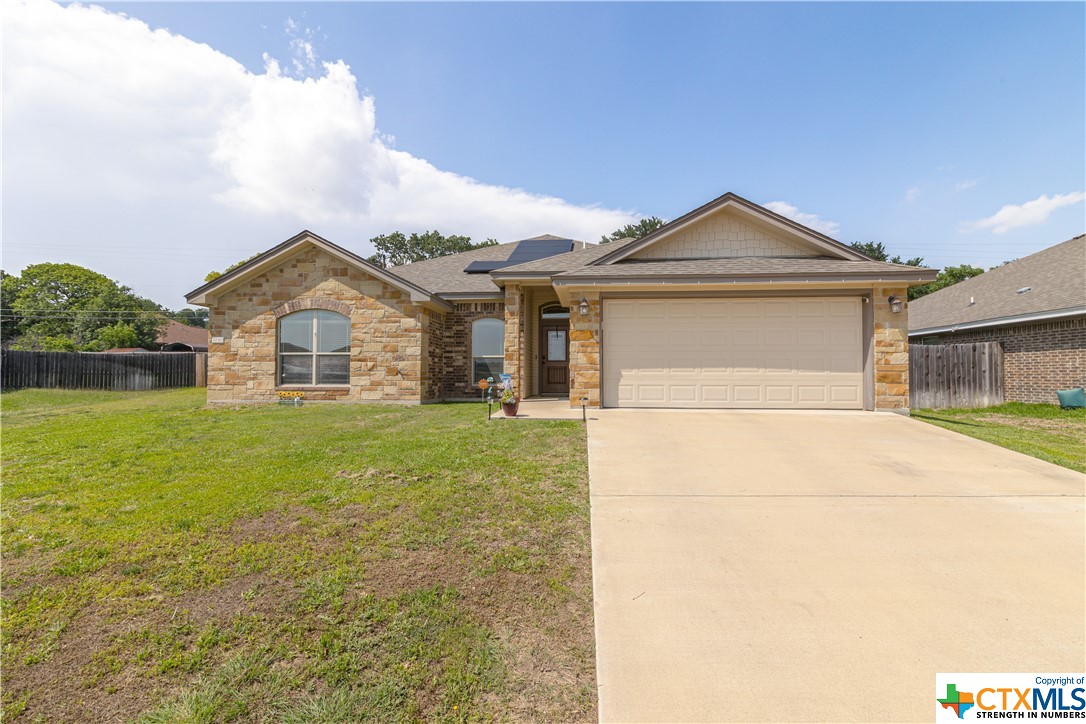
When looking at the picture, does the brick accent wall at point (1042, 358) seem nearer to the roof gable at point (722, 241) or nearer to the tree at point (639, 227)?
the roof gable at point (722, 241)

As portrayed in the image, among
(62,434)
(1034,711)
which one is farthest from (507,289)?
(1034,711)

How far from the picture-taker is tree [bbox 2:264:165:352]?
3406cm

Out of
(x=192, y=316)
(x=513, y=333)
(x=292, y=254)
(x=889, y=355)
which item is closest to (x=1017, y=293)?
(x=889, y=355)

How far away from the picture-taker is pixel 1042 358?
12227 mm

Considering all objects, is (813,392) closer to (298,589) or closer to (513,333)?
(513,333)

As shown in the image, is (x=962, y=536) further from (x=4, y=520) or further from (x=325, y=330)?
(x=325, y=330)

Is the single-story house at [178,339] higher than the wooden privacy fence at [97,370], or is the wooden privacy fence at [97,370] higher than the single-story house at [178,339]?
the single-story house at [178,339]

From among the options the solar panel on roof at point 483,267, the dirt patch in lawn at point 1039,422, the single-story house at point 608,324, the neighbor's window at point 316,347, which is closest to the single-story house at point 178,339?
the single-story house at point 608,324

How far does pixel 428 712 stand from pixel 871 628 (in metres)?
2.42

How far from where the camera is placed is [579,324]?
9727 millimetres

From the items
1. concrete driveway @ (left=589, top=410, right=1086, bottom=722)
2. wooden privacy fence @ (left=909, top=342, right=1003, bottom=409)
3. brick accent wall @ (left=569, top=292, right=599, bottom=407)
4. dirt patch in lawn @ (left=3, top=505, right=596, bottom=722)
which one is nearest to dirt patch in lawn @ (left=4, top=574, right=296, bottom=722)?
dirt patch in lawn @ (left=3, top=505, right=596, bottom=722)

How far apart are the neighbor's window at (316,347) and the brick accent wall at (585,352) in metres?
6.19

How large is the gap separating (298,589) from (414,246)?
2024 inches

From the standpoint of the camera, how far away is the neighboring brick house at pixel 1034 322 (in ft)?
38.1
